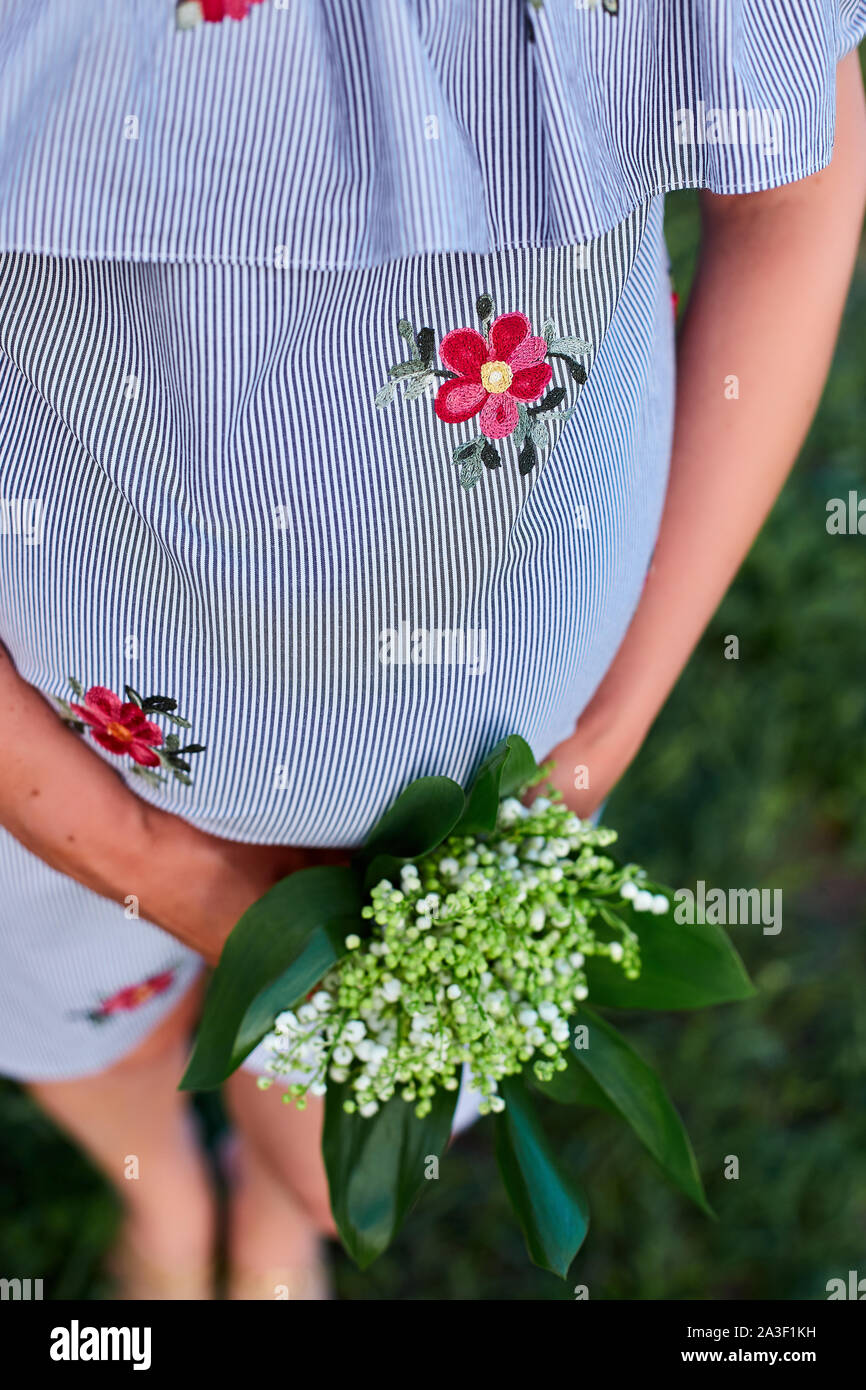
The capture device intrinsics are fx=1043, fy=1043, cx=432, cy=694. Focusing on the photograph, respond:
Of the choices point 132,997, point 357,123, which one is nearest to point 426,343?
point 357,123

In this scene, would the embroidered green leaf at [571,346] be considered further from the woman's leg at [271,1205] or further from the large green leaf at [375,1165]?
the woman's leg at [271,1205]

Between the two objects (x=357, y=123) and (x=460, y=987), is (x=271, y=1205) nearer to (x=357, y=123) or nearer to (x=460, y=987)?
(x=460, y=987)

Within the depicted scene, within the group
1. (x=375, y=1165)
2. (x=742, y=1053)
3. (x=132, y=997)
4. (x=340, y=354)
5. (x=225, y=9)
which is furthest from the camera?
(x=742, y=1053)

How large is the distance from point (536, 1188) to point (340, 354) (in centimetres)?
66

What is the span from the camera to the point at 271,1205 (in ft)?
4.85

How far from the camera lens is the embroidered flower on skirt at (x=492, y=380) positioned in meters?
0.65

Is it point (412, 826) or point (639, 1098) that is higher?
point (412, 826)

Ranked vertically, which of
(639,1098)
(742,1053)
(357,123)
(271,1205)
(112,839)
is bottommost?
(271,1205)

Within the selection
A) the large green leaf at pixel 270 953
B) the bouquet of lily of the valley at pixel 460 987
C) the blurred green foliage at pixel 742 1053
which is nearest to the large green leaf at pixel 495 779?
the bouquet of lily of the valley at pixel 460 987

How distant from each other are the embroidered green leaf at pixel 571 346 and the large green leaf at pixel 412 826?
1.00 feet

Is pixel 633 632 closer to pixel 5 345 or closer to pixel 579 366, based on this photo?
pixel 579 366

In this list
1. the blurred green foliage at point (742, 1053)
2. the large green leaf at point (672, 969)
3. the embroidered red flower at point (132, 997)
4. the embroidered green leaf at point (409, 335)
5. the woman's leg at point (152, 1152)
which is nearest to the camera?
the embroidered green leaf at point (409, 335)

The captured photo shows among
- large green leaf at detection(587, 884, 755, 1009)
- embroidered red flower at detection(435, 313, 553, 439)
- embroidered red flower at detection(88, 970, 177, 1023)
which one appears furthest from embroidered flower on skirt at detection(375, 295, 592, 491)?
embroidered red flower at detection(88, 970, 177, 1023)

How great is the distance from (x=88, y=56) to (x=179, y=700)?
1.29 feet
